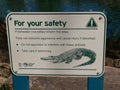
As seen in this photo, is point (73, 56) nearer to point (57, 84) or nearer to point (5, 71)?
point (57, 84)

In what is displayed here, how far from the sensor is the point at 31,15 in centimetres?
178

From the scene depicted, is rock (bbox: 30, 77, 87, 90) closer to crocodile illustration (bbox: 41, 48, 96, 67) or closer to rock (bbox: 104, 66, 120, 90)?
rock (bbox: 104, 66, 120, 90)

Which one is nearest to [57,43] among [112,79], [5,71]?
[112,79]

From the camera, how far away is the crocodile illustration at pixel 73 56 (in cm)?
180

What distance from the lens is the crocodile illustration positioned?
1.80 m

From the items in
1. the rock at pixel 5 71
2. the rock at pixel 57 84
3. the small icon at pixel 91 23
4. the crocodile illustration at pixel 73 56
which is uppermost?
the small icon at pixel 91 23

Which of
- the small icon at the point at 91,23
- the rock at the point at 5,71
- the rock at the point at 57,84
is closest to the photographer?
the small icon at the point at 91,23

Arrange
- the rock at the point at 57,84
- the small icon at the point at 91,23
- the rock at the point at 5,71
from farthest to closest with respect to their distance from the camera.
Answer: the rock at the point at 5,71 < the rock at the point at 57,84 < the small icon at the point at 91,23

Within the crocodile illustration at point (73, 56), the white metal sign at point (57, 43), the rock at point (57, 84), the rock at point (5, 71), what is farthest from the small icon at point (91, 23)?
the rock at point (5, 71)

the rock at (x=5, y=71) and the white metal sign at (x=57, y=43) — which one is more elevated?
the white metal sign at (x=57, y=43)

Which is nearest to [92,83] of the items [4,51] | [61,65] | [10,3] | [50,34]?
[61,65]

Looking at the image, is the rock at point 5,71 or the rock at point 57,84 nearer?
the rock at point 57,84

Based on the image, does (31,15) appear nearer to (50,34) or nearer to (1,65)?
(50,34)

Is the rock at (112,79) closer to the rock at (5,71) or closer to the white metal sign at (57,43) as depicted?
the rock at (5,71)
